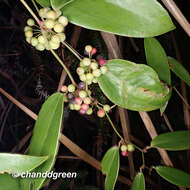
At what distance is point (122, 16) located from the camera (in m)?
0.55

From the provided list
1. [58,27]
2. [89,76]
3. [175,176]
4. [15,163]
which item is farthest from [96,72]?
[175,176]

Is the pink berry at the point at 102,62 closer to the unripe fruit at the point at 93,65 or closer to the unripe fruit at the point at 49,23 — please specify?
the unripe fruit at the point at 93,65

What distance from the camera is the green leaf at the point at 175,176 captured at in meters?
0.88

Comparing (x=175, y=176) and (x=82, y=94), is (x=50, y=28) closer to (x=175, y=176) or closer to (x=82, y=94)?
(x=82, y=94)

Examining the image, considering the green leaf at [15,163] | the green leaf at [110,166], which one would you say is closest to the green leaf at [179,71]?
the green leaf at [110,166]

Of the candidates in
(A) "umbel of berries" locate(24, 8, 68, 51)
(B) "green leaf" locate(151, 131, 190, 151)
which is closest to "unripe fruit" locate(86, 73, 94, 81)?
(A) "umbel of berries" locate(24, 8, 68, 51)

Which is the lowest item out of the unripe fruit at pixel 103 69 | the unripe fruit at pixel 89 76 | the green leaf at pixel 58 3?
the unripe fruit at pixel 89 76

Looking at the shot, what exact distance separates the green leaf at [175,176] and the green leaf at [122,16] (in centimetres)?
58

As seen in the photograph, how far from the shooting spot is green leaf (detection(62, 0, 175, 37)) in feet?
1.71

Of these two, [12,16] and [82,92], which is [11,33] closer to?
[12,16]

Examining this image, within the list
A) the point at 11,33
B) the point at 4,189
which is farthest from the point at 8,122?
the point at 4,189

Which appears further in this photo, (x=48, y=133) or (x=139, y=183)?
(x=139, y=183)

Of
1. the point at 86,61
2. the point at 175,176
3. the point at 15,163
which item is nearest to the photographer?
the point at 15,163

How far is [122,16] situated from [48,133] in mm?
338
